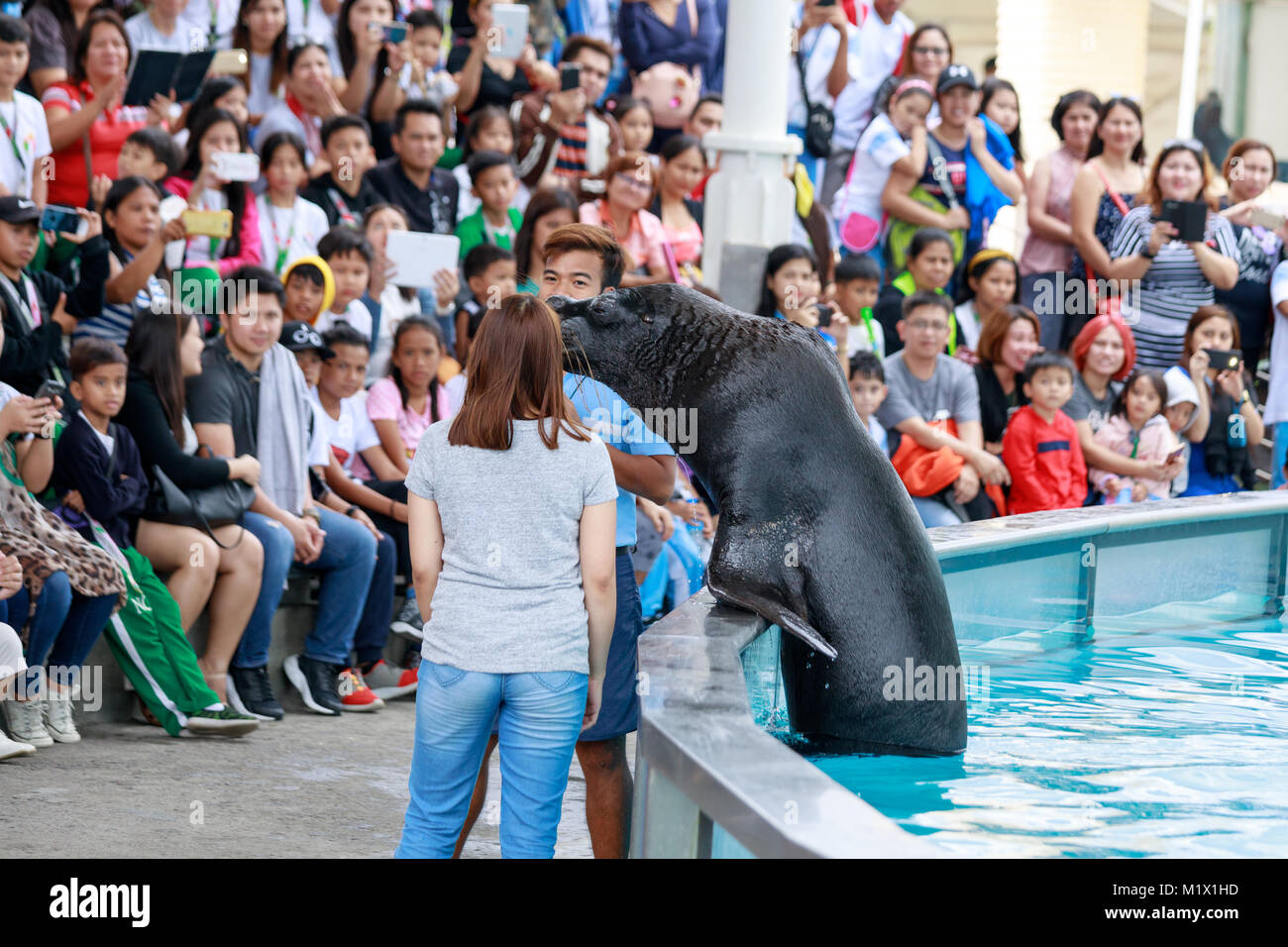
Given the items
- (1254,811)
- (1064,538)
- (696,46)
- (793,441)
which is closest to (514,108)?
(696,46)

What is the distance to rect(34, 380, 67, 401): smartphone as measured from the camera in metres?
6.16

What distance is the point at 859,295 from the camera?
9727 mm

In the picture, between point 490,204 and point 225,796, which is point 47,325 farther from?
point 490,204

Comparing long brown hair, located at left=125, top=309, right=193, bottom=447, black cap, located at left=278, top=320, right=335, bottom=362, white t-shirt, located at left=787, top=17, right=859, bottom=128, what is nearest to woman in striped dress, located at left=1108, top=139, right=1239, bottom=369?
white t-shirt, located at left=787, top=17, right=859, bottom=128

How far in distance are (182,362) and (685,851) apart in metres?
4.82

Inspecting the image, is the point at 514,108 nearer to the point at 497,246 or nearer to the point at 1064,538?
the point at 497,246

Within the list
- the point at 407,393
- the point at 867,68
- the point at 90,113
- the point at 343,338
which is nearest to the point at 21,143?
the point at 90,113

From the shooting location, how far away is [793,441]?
13.9ft

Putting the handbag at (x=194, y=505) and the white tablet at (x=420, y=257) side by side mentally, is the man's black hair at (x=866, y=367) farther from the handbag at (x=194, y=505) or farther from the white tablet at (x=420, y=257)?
the handbag at (x=194, y=505)

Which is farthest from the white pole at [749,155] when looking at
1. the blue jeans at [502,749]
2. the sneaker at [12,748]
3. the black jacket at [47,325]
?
the blue jeans at [502,749]

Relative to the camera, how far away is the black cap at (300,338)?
7.64 m

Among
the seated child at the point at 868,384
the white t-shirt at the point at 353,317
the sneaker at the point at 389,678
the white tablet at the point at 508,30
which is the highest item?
the white tablet at the point at 508,30

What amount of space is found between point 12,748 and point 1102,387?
6.83 m

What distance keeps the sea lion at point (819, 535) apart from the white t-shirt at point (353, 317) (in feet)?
13.7
